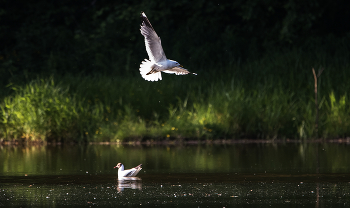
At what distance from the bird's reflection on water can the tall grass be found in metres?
5.20

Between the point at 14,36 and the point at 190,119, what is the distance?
395 inches

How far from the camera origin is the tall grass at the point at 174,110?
14.0 meters

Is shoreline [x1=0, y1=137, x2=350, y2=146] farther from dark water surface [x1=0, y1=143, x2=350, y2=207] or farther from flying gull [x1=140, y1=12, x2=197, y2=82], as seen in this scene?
flying gull [x1=140, y1=12, x2=197, y2=82]

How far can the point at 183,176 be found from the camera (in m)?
8.80

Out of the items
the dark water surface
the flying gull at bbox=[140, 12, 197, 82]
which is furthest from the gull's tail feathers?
the dark water surface

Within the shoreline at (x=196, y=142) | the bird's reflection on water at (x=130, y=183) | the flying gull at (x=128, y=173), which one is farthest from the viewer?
the shoreline at (x=196, y=142)

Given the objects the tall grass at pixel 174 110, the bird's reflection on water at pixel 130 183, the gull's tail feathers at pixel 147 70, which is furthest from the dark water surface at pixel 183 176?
the gull's tail feathers at pixel 147 70

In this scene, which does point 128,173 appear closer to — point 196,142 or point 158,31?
point 196,142

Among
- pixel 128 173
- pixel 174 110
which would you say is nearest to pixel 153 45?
pixel 128 173

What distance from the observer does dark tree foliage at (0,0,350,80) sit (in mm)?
20719

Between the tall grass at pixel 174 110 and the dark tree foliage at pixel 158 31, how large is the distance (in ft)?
14.3

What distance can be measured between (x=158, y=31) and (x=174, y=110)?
7.93m

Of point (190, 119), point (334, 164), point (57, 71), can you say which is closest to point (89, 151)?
point (190, 119)

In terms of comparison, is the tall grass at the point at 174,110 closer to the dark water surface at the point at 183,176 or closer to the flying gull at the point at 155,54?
the dark water surface at the point at 183,176
